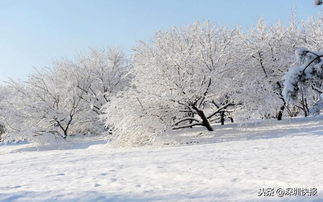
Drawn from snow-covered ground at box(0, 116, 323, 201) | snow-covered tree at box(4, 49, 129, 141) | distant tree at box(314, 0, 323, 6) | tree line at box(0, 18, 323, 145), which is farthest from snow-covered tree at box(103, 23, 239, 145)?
distant tree at box(314, 0, 323, 6)

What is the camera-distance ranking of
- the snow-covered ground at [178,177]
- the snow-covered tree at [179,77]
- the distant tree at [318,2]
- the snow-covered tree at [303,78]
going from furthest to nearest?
1. the snow-covered tree at [179,77]
2. the snow-covered ground at [178,177]
3. the distant tree at [318,2]
4. the snow-covered tree at [303,78]

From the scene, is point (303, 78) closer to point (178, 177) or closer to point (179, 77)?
point (178, 177)

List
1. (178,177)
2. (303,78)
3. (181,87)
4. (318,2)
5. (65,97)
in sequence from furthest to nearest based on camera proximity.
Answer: (65,97), (181,87), (178,177), (318,2), (303,78)

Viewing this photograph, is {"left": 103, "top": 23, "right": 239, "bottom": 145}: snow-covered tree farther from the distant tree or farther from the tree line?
the distant tree

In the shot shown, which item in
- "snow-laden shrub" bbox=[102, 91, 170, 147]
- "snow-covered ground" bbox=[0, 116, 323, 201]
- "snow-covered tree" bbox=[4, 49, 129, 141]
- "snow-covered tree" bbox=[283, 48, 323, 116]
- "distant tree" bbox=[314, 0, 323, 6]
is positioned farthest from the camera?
"snow-covered tree" bbox=[4, 49, 129, 141]

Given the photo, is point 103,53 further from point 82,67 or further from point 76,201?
point 76,201

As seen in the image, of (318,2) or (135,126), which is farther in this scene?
(135,126)

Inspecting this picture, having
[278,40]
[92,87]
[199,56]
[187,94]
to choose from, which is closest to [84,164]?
[187,94]

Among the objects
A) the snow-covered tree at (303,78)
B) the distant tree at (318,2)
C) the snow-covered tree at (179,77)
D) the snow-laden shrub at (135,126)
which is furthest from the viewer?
the snow-covered tree at (179,77)

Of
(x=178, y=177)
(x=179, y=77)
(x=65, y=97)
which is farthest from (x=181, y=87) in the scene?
(x=65, y=97)

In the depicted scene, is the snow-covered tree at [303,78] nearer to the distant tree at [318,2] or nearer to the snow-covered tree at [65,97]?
the distant tree at [318,2]

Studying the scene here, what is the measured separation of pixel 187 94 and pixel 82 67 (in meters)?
17.6

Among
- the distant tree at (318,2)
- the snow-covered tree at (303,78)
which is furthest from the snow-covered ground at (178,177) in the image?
the distant tree at (318,2)

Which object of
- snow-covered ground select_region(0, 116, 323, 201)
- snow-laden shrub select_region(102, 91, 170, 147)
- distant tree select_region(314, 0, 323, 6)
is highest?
distant tree select_region(314, 0, 323, 6)
